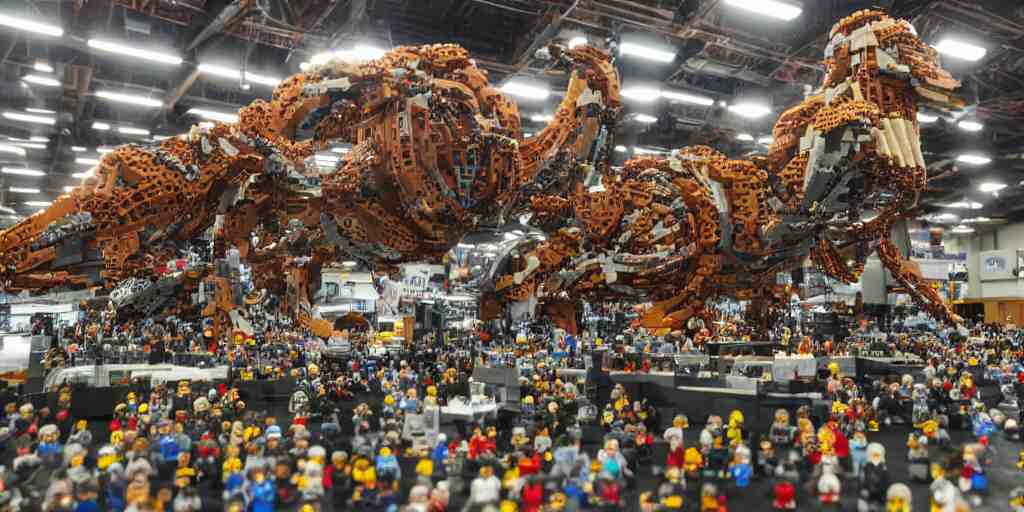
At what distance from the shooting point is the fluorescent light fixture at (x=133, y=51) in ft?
26.5

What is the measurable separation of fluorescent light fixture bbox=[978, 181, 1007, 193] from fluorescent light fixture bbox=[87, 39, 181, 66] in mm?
13916

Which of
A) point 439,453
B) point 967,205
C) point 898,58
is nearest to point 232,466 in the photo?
point 439,453

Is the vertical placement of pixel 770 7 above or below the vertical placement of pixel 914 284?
above

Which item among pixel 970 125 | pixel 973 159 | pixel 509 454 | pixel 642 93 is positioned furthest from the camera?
pixel 973 159

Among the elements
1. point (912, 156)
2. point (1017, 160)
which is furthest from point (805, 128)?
point (1017, 160)

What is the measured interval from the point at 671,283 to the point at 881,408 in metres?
2.43

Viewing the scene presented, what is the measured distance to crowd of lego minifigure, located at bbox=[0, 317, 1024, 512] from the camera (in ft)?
9.25

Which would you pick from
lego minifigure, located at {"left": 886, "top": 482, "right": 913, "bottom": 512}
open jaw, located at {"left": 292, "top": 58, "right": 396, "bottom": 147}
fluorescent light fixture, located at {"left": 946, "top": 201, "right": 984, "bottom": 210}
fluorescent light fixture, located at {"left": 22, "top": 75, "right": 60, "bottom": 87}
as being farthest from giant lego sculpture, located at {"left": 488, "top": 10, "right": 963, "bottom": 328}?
fluorescent light fixture, located at {"left": 946, "top": 201, "right": 984, "bottom": 210}

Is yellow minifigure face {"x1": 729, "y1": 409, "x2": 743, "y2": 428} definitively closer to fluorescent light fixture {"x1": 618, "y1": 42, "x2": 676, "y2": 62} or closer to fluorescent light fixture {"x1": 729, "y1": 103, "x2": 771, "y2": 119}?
fluorescent light fixture {"x1": 618, "y1": 42, "x2": 676, "y2": 62}

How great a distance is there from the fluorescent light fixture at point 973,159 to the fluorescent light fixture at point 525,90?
7.21 m

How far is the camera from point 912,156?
19.8ft

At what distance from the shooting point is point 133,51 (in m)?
8.23

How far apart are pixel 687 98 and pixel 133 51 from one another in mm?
7345

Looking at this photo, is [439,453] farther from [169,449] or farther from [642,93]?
[642,93]
